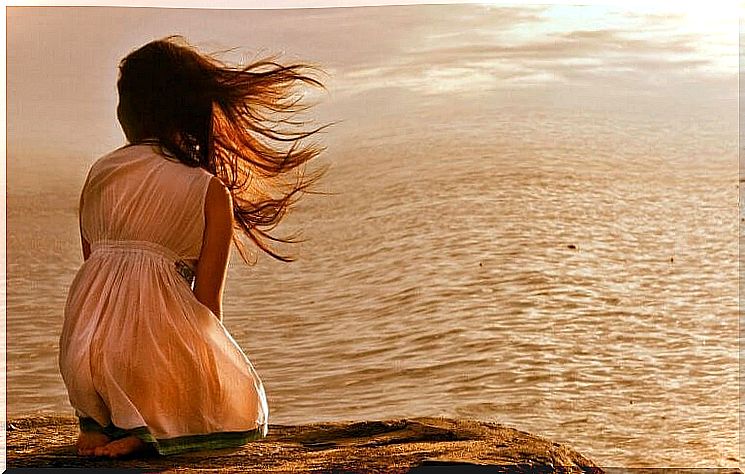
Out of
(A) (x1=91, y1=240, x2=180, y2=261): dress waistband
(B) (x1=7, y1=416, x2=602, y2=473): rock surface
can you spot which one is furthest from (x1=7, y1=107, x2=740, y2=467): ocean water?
(A) (x1=91, y1=240, x2=180, y2=261): dress waistband

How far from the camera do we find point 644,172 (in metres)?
4.29

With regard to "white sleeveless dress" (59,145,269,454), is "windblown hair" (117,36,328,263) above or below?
above

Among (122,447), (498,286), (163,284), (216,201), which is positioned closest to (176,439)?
(122,447)

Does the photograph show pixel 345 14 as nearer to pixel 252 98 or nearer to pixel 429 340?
pixel 252 98

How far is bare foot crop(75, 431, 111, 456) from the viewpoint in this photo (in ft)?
12.8

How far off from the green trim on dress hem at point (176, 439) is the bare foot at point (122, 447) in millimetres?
16

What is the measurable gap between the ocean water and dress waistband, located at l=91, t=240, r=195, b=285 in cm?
31

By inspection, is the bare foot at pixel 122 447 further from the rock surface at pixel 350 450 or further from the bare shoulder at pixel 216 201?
the bare shoulder at pixel 216 201

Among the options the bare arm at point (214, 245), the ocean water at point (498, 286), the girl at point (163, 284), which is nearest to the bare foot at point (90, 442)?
the girl at point (163, 284)

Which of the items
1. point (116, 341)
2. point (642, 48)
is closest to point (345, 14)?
point (642, 48)

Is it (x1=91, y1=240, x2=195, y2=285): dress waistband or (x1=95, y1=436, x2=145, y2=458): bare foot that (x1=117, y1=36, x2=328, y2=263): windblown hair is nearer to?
(x1=91, y1=240, x2=195, y2=285): dress waistband

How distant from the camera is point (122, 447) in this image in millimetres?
3838

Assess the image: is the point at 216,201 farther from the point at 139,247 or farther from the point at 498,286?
the point at 498,286

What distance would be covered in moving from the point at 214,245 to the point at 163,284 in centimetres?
19
